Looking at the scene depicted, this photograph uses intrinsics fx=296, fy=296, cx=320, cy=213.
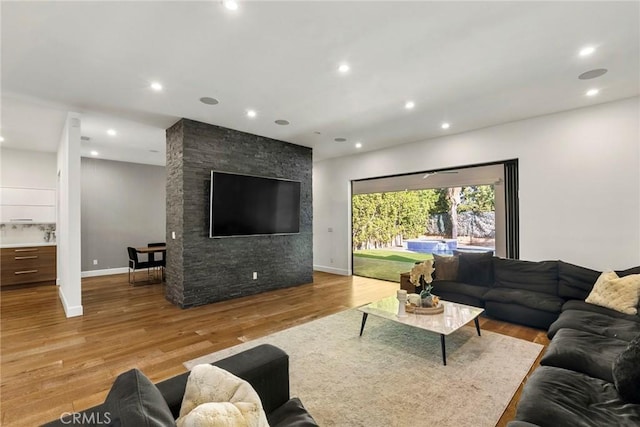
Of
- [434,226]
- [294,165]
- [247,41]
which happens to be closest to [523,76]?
[247,41]

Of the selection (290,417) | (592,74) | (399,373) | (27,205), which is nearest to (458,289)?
(399,373)

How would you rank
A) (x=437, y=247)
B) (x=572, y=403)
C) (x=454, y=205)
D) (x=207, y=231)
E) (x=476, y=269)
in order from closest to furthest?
(x=572, y=403)
(x=476, y=269)
(x=207, y=231)
(x=454, y=205)
(x=437, y=247)

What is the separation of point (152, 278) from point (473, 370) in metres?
6.72

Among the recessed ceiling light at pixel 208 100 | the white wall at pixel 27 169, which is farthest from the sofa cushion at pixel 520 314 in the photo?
the white wall at pixel 27 169

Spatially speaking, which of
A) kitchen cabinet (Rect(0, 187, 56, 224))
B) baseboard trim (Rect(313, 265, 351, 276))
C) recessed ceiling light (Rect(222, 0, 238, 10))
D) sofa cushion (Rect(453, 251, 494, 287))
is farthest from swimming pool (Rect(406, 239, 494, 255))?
kitchen cabinet (Rect(0, 187, 56, 224))

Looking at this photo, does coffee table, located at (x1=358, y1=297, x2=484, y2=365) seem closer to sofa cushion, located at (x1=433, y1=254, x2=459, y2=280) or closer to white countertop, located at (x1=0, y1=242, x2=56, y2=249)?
sofa cushion, located at (x1=433, y1=254, x2=459, y2=280)

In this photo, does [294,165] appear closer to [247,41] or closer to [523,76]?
[247,41]

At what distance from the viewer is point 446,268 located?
464 cm

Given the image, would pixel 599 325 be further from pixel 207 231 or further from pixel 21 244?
pixel 21 244

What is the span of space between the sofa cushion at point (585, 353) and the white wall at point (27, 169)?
905 cm

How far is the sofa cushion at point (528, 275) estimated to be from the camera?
3.85 metres

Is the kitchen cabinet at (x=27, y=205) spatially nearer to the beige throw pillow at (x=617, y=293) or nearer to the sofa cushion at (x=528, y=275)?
the sofa cushion at (x=528, y=275)

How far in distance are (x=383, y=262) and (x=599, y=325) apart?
17.6 ft

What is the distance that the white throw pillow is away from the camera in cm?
97
